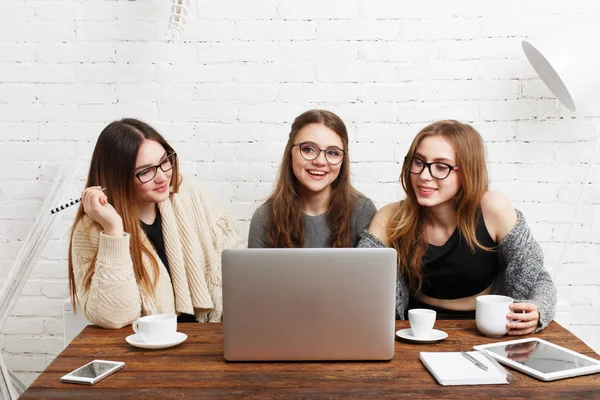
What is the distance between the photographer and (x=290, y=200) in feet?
7.68

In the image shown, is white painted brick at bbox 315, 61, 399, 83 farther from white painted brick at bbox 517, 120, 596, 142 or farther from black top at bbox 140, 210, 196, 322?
black top at bbox 140, 210, 196, 322

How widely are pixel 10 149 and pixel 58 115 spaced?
0.85 ft

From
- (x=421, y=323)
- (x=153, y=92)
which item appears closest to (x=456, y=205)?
(x=421, y=323)

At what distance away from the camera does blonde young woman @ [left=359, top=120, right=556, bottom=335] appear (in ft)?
6.57

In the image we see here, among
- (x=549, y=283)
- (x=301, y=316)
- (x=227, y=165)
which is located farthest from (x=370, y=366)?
(x=227, y=165)

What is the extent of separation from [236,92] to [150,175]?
0.75 meters

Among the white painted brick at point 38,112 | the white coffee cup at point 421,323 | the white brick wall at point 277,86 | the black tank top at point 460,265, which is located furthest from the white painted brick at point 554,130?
the white painted brick at point 38,112

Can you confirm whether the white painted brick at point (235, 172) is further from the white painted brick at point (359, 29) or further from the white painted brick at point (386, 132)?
the white painted brick at point (359, 29)

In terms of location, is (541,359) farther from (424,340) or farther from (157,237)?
(157,237)

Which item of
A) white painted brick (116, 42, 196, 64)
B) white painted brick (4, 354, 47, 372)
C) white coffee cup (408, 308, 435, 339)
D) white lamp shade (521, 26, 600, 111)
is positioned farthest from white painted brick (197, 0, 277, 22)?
white painted brick (4, 354, 47, 372)

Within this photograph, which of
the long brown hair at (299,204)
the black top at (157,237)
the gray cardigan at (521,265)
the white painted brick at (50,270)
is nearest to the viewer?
the gray cardigan at (521,265)

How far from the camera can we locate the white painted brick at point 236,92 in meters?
2.68

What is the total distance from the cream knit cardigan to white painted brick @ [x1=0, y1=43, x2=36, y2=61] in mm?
943

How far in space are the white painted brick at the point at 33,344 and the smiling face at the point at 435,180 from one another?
5.90 ft
